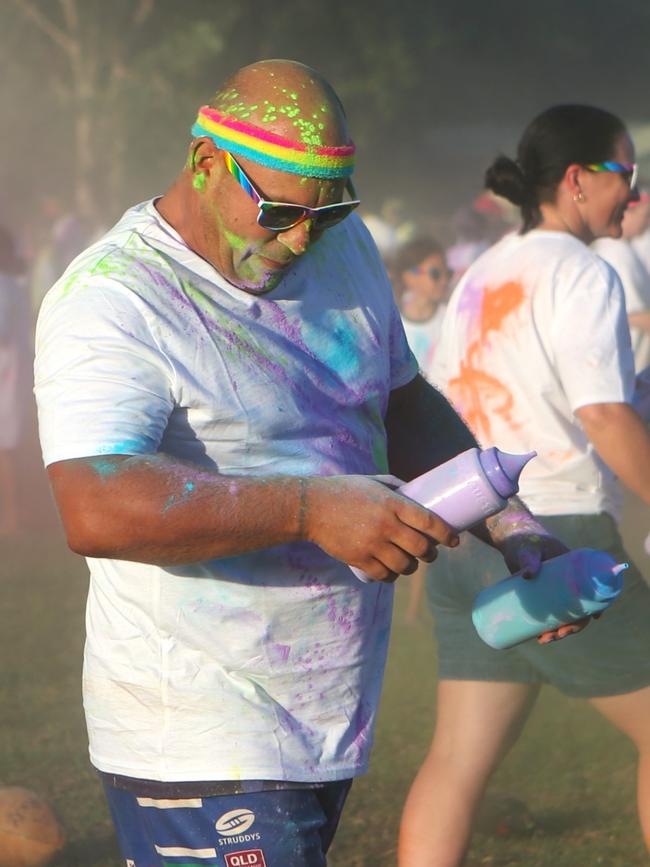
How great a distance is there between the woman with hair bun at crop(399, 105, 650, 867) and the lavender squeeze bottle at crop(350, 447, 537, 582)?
1345 millimetres

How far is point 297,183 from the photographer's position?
7.97 ft

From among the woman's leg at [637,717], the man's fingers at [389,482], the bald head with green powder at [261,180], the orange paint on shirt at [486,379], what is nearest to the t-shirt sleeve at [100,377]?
the bald head with green powder at [261,180]

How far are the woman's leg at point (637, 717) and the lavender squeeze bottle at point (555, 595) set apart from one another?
109 cm

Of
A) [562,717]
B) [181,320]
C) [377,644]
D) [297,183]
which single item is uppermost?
[297,183]

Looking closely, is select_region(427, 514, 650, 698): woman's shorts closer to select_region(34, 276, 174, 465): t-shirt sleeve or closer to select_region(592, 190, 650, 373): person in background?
select_region(34, 276, 174, 465): t-shirt sleeve

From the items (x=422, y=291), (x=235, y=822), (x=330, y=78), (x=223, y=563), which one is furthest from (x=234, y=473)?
(x=330, y=78)

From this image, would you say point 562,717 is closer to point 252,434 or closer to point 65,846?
point 65,846

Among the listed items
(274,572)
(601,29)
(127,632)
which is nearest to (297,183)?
(274,572)

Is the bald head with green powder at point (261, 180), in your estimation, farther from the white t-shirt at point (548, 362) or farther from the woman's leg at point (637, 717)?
the woman's leg at point (637, 717)

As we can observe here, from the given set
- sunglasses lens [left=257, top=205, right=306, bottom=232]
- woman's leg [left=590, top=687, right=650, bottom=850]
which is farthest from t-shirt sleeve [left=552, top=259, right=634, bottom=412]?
sunglasses lens [left=257, top=205, right=306, bottom=232]

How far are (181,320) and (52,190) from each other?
2885cm

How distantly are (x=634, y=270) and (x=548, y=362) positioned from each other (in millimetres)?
4643

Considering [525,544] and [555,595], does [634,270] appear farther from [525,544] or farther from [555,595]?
[555,595]

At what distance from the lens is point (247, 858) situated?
101 inches
